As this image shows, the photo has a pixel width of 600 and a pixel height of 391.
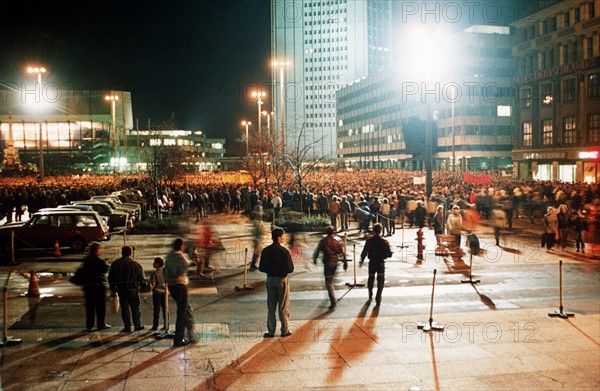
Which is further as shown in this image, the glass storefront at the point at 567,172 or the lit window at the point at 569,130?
the lit window at the point at 569,130

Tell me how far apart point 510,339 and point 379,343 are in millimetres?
2087

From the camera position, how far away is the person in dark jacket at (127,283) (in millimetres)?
9391

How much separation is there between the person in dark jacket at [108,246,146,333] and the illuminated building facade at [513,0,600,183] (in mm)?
47951

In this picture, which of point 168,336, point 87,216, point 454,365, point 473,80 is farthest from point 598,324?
point 473,80

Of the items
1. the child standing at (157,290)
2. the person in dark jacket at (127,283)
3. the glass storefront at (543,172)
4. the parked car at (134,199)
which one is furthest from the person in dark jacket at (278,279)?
the glass storefront at (543,172)

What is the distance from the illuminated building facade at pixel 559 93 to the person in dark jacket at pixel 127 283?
157ft

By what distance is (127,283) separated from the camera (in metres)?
9.40

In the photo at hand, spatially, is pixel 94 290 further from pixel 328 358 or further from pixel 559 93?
pixel 559 93

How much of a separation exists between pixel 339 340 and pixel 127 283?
3508mm

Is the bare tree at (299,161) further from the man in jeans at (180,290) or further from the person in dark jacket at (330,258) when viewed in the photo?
the man in jeans at (180,290)

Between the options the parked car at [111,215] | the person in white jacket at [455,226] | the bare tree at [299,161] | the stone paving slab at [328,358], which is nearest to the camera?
the stone paving slab at [328,358]

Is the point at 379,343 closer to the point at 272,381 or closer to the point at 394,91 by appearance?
the point at 272,381

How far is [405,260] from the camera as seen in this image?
17203mm

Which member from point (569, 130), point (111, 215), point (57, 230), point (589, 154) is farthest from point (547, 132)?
point (57, 230)
